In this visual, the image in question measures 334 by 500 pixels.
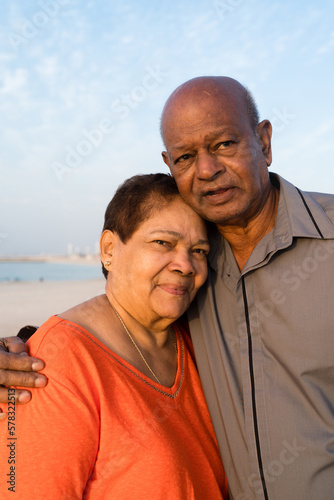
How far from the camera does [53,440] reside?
1.64 meters

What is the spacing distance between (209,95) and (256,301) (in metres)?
1.15

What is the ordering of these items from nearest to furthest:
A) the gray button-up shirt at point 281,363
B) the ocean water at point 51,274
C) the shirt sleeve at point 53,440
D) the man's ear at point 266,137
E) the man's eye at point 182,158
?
the shirt sleeve at point 53,440 → the gray button-up shirt at point 281,363 → the man's eye at point 182,158 → the man's ear at point 266,137 → the ocean water at point 51,274

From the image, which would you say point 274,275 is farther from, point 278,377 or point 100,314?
point 100,314

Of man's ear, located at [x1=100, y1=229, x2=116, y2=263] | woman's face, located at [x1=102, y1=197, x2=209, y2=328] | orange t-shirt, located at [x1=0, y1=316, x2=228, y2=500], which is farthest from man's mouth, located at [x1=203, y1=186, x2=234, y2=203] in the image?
orange t-shirt, located at [x1=0, y1=316, x2=228, y2=500]

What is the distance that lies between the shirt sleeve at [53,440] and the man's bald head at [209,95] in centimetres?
152

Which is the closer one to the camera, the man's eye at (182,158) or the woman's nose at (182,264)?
the woman's nose at (182,264)

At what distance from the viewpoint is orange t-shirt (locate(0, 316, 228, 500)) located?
5.34ft

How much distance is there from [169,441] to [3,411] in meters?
0.74

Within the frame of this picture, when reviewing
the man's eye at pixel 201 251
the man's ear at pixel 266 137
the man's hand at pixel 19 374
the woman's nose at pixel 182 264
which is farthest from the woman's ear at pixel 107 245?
the man's ear at pixel 266 137

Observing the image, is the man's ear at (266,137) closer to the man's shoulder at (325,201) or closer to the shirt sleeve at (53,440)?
the man's shoulder at (325,201)

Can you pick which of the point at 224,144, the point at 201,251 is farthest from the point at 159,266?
the point at 224,144

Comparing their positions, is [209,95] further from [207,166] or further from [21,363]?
[21,363]

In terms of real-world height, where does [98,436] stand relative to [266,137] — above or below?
below

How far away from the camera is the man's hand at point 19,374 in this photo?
5.75 feet
